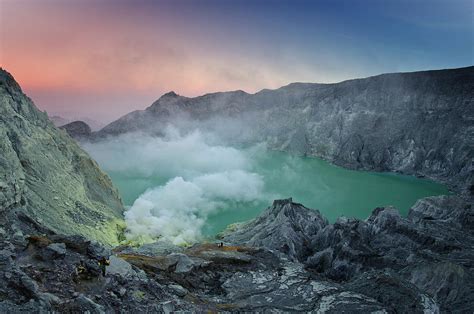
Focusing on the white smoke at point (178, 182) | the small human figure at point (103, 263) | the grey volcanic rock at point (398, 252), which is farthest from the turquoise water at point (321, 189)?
the small human figure at point (103, 263)

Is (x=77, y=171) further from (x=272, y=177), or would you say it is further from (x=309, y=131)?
(x=309, y=131)

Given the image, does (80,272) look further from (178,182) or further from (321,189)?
(321,189)

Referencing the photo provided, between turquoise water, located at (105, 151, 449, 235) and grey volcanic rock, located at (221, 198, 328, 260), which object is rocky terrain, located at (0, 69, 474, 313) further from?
turquoise water, located at (105, 151, 449, 235)

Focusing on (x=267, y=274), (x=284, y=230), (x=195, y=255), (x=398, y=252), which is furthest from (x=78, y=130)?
(x=267, y=274)

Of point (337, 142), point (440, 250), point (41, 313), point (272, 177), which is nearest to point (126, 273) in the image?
point (41, 313)

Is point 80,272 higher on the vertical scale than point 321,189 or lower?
higher

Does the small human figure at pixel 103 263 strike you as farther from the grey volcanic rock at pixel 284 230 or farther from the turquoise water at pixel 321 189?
the turquoise water at pixel 321 189

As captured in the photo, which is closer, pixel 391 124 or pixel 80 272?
pixel 80 272
